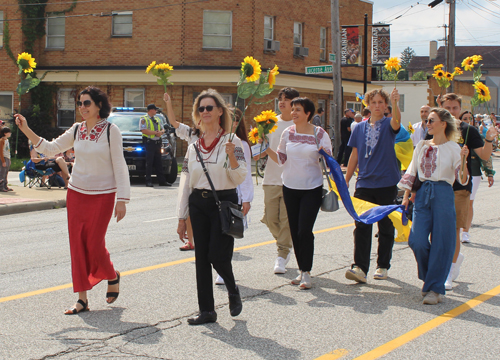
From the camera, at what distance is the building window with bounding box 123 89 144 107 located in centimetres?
2850

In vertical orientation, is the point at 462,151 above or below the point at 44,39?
below

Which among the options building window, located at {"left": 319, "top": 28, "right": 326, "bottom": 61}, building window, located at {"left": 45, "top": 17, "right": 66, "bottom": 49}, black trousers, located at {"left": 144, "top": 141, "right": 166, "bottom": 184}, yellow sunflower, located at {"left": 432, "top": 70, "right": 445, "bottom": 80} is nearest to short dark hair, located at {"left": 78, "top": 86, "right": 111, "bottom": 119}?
yellow sunflower, located at {"left": 432, "top": 70, "right": 445, "bottom": 80}

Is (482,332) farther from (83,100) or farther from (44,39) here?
(44,39)

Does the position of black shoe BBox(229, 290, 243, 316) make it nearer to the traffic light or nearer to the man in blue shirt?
the man in blue shirt

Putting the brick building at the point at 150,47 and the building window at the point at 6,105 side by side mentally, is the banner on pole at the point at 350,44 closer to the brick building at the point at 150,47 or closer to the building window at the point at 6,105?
the brick building at the point at 150,47

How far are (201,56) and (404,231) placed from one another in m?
22.2

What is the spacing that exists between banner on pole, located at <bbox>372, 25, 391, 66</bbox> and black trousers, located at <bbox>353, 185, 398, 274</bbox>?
2307 centimetres

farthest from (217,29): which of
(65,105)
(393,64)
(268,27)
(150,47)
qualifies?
(393,64)

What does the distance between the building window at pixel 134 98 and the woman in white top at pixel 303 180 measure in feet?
74.2

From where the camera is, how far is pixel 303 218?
6.45 m

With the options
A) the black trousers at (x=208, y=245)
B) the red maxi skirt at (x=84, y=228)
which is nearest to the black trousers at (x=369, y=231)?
the black trousers at (x=208, y=245)

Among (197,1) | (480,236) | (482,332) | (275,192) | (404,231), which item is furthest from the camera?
(197,1)

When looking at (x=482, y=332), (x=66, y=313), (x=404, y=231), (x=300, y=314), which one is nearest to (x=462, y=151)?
(x=404, y=231)

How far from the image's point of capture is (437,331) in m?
5.10
